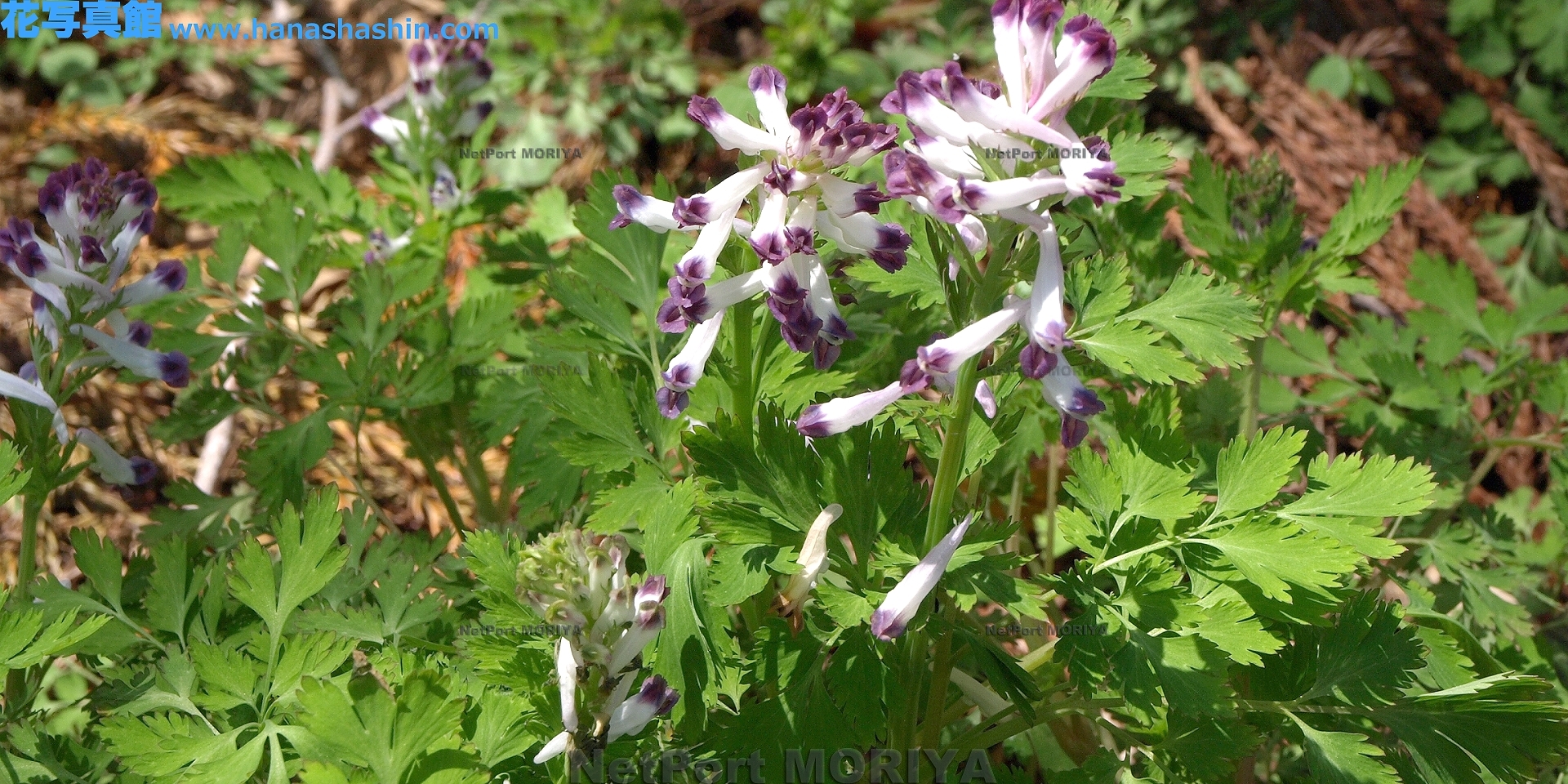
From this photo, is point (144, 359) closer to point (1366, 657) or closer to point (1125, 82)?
point (1125, 82)

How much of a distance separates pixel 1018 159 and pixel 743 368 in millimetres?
620

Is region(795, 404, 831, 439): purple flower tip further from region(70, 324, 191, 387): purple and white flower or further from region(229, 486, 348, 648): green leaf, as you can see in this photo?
region(70, 324, 191, 387): purple and white flower

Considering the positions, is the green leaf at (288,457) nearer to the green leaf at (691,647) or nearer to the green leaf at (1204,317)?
the green leaf at (691,647)

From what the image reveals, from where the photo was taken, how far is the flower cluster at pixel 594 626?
62.4 inches

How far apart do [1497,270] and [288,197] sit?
4263 millimetres

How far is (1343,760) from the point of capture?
177 cm

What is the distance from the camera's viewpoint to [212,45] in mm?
4750

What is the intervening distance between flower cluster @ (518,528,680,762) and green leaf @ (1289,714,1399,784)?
110 cm

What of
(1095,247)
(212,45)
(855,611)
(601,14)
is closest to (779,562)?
(855,611)

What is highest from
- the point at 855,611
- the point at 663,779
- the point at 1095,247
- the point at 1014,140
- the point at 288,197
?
the point at 1014,140

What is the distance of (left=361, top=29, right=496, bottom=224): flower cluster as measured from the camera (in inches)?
117

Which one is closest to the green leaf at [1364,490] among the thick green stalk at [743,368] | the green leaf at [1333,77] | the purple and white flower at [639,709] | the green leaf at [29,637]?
the thick green stalk at [743,368]

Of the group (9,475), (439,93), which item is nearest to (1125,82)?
(439,93)

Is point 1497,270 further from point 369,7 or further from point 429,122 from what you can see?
point 369,7
